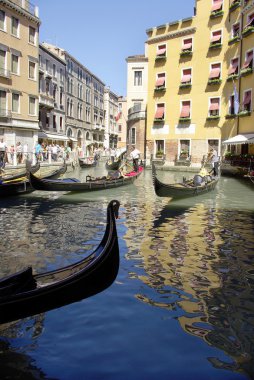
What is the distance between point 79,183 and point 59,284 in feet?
28.5

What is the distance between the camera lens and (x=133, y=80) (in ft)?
103

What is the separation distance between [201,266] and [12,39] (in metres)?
22.8

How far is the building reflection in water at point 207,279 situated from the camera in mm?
3186

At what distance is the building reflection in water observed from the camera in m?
3.19

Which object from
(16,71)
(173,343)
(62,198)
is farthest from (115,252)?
(16,71)

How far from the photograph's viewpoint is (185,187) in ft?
34.7

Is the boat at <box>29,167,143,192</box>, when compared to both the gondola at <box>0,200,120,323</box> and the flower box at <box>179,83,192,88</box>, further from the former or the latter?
the flower box at <box>179,83,192,88</box>

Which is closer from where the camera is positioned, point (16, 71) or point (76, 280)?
point (76, 280)

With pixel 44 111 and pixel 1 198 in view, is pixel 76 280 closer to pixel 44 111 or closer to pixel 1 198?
pixel 1 198

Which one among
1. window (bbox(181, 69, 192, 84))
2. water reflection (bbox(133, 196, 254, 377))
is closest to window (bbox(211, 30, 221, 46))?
window (bbox(181, 69, 192, 84))

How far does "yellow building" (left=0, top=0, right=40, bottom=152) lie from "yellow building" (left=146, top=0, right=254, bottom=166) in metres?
7.63

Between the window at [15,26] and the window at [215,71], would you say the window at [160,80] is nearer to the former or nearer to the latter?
the window at [215,71]

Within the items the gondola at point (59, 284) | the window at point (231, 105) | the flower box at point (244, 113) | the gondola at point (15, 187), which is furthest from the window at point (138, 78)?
the gondola at point (59, 284)

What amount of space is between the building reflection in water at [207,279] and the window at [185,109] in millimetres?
16919
